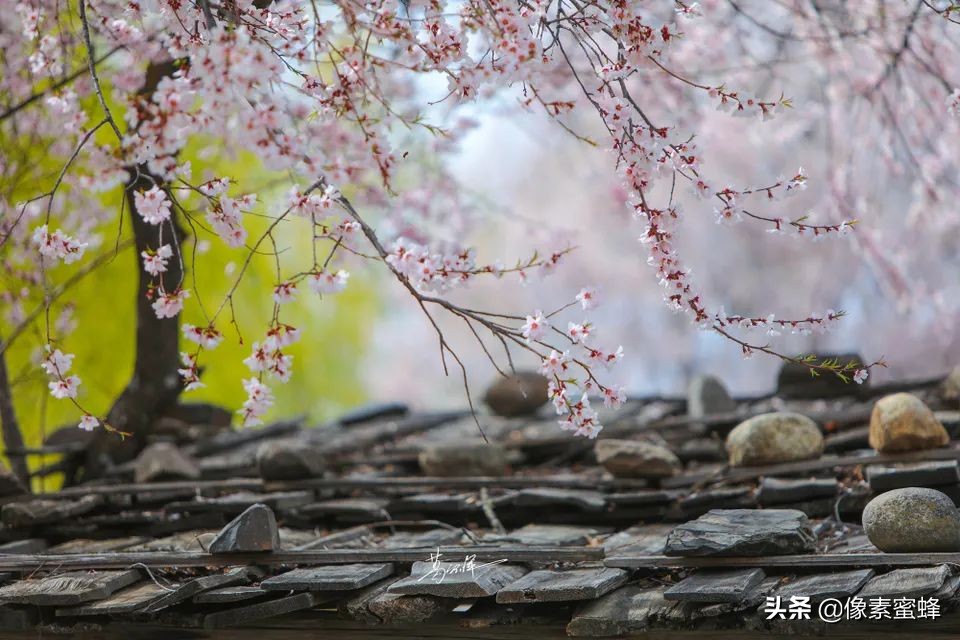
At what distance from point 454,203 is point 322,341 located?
981 centimetres

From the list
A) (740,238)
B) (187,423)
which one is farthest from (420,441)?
(740,238)

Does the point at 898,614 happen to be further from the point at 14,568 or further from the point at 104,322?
the point at 104,322

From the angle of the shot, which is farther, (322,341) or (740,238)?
(322,341)

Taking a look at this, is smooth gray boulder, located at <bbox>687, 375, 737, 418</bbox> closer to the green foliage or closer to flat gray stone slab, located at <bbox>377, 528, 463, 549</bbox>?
flat gray stone slab, located at <bbox>377, 528, 463, 549</bbox>

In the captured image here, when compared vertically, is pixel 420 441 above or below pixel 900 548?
above

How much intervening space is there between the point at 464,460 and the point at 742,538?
2197mm

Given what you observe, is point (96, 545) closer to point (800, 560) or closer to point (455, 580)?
point (455, 580)

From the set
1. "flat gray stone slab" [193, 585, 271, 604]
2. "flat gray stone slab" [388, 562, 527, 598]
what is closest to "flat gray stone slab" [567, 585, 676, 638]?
"flat gray stone slab" [388, 562, 527, 598]

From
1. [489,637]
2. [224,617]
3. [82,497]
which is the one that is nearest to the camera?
[489,637]

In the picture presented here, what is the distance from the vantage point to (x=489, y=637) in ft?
11.1

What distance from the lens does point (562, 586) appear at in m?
3.38

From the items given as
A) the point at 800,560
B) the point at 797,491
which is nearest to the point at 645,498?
the point at 797,491

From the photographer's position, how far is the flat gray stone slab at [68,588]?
147 inches

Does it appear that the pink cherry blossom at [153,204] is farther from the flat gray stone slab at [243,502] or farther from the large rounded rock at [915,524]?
the large rounded rock at [915,524]
